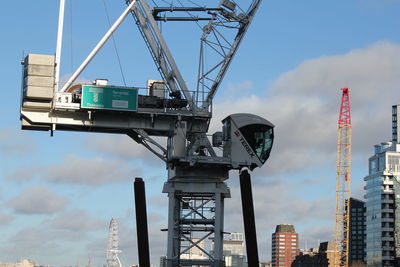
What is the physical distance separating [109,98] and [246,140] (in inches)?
528

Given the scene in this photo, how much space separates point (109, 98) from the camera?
76312mm

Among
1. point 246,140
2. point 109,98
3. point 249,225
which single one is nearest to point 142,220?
point 249,225

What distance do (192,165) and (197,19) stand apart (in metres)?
15.5

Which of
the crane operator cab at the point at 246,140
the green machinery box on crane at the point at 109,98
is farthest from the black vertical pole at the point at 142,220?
the crane operator cab at the point at 246,140

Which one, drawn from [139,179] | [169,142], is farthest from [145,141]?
[139,179]

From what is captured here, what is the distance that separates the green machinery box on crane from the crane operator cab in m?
9.33

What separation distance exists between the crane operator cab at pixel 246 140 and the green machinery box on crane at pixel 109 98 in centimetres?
933

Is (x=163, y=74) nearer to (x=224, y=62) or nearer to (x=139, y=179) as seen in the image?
(x=224, y=62)

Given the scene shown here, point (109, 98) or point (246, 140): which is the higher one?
point (109, 98)

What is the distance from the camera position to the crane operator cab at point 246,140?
257 ft

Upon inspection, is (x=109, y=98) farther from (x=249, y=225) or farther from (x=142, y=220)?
(x=249, y=225)

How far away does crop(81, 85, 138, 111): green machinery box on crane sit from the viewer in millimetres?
75500

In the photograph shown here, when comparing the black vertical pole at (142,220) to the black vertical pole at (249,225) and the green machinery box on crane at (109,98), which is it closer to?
the black vertical pole at (249,225)

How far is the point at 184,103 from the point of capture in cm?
7838
